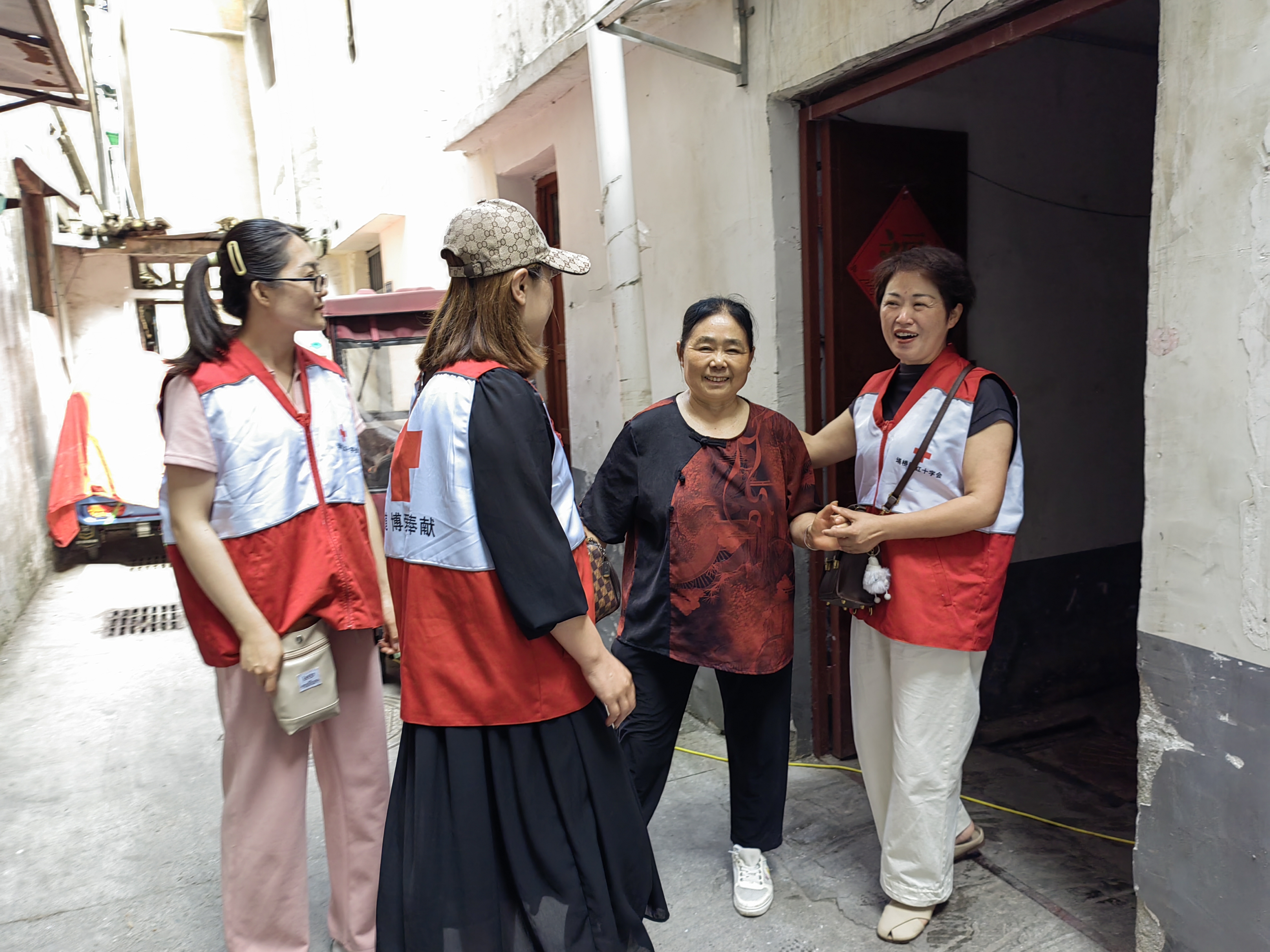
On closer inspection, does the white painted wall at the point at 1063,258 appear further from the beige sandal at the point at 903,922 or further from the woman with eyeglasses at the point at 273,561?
the woman with eyeglasses at the point at 273,561

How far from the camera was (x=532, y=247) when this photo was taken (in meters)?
1.89

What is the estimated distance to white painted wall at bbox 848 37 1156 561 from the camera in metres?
3.80

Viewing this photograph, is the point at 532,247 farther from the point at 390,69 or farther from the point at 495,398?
the point at 390,69

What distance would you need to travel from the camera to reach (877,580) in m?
2.52

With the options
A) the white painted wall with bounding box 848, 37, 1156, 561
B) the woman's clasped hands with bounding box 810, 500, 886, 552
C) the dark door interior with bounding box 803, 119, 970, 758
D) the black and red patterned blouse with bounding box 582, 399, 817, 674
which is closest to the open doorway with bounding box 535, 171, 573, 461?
the dark door interior with bounding box 803, 119, 970, 758

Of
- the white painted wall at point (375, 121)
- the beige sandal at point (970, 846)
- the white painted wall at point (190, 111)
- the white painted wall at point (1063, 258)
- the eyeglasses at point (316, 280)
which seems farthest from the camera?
the white painted wall at point (190, 111)

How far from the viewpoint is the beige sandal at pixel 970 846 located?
2.99 m

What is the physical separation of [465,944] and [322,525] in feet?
3.35

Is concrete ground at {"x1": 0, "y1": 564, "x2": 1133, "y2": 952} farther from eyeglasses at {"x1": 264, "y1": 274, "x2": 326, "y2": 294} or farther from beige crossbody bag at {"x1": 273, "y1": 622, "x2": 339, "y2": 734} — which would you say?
eyeglasses at {"x1": 264, "y1": 274, "x2": 326, "y2": 294}

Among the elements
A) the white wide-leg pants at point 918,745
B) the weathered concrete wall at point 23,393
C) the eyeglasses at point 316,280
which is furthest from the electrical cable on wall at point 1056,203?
the weathered concrete wall at point 23,393

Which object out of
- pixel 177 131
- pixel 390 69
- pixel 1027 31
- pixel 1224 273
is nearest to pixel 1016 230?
pixel 1027 31

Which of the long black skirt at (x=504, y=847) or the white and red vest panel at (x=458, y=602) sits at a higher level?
the white and red vest panel at (x=458, y=602)

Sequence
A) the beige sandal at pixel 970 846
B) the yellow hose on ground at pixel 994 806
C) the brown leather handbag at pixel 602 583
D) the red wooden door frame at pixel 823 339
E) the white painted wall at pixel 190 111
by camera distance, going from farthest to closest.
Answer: the white painted wall at pixel 190 111, the red wooden door frame at pixel 823 339, the yellow hose on ground at pixel 994 806, the beige sandal at pixel 970 846, the brown leather handbag at pixel 602 583

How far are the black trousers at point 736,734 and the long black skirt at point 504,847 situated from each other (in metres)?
0.76
